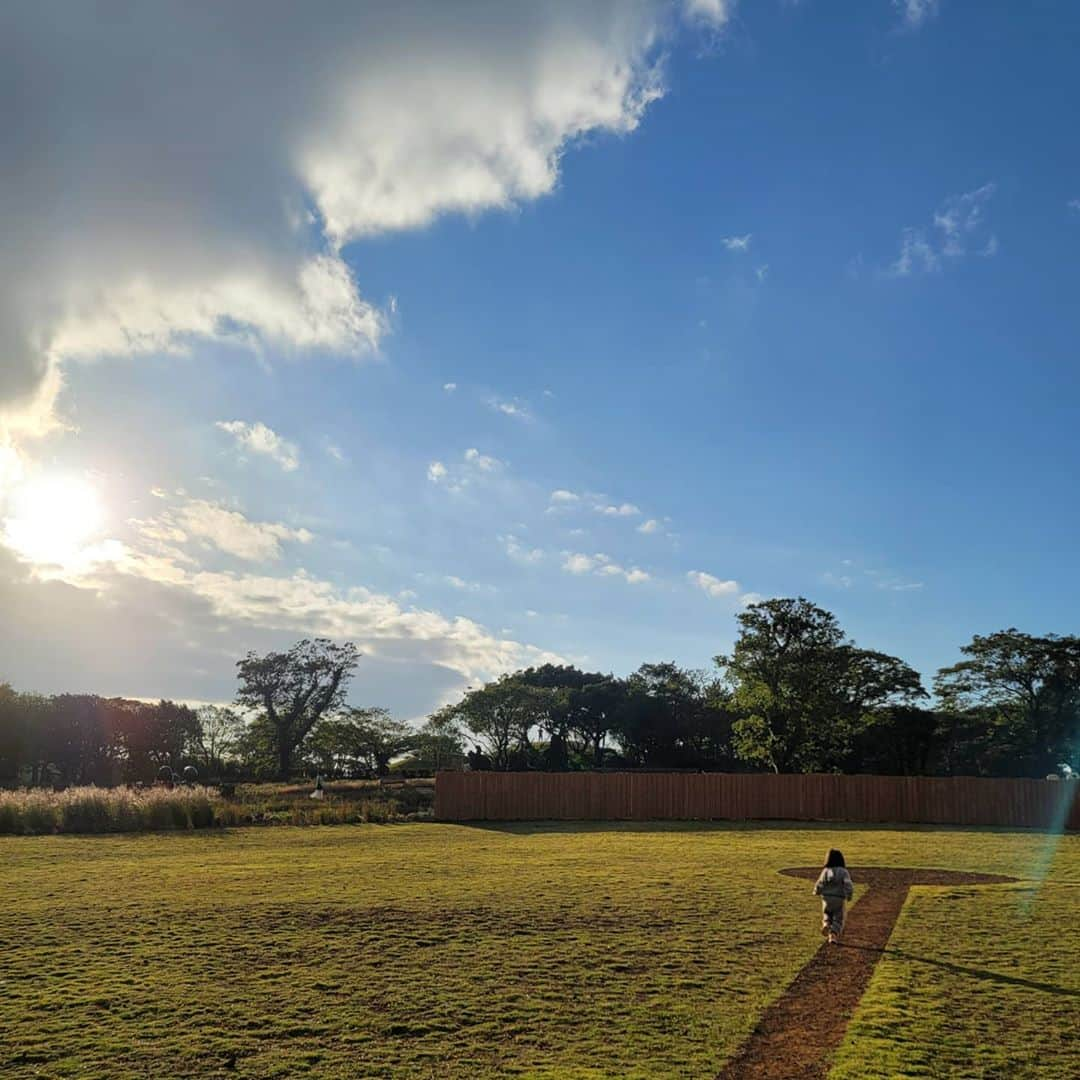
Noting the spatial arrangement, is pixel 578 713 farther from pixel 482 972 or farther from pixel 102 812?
pixel 482 972

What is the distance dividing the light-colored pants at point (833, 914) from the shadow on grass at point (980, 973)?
0.29 meters

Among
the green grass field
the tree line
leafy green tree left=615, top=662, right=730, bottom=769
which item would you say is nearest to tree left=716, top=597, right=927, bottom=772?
the tree line

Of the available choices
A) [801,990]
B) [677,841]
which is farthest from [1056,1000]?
[677,841]

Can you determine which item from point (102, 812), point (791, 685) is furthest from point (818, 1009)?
point (791, 685)

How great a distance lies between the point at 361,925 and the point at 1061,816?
30501 millimetres

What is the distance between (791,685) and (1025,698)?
678 inches

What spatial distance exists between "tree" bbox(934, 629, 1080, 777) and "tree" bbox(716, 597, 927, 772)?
11.5 metres

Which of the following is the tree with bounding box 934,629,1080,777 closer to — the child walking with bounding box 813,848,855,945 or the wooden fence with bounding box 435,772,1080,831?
the wooden fence with bounding box 435,772,1080,831

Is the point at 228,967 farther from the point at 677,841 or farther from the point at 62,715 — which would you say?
the point at 62,715

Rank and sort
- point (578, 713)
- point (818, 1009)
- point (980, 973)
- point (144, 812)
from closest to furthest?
point (818, 1009)
point (980, 973)
point (144, 812)
point (578, 713)

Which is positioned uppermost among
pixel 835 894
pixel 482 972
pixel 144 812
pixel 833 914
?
pixel 835 894

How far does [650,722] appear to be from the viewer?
2822 inches

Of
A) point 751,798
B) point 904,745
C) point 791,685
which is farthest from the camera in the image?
point 904,745

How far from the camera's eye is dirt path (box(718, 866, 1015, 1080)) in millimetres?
6398
